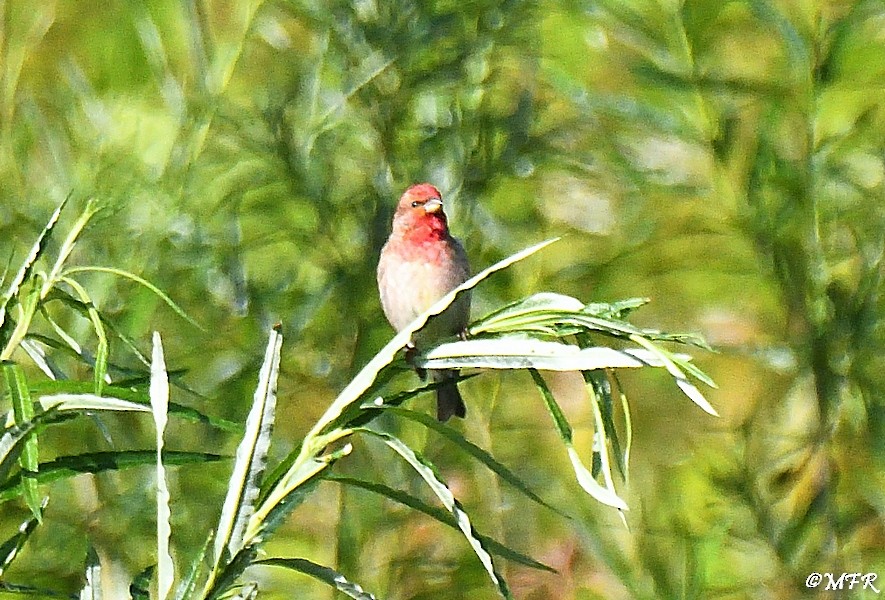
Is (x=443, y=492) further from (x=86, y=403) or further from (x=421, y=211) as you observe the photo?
(x=421, y=211)

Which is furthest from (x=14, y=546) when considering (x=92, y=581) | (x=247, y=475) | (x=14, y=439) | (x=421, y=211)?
(x=421, y=211)

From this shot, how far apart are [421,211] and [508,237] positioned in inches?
11.5

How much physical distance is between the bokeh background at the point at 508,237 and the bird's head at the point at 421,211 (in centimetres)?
5

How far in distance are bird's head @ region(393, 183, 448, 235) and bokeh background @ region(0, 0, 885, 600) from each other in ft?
0.15

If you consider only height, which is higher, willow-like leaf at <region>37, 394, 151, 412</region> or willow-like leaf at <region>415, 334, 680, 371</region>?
willow-like leaf at <region>37, 394, 151, 412</region>

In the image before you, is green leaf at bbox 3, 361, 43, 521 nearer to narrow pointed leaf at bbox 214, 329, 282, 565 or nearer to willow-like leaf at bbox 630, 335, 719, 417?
narrow pointed leaf at bbox 214, 329, 282, 565

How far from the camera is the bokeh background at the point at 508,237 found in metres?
2.60

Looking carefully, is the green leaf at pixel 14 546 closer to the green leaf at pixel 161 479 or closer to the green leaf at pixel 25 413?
the green leaf at pixel 25 413

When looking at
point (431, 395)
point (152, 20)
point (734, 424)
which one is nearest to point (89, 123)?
point (152, 20)

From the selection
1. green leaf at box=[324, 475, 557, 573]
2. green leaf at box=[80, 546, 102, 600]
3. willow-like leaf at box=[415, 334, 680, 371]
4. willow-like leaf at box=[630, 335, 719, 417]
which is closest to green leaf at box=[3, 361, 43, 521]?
green leaf at box=[80, 546, 102, 600]

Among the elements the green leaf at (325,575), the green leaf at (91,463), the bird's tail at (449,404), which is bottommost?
the bird's tail at (449,404)

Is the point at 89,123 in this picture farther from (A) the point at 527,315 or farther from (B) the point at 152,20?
(A) the point at 527,315

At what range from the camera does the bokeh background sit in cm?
260

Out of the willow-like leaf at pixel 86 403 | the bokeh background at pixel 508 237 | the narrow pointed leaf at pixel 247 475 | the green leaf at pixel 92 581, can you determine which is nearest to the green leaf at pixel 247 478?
the narrow pointed leaf at pixel 247 475
